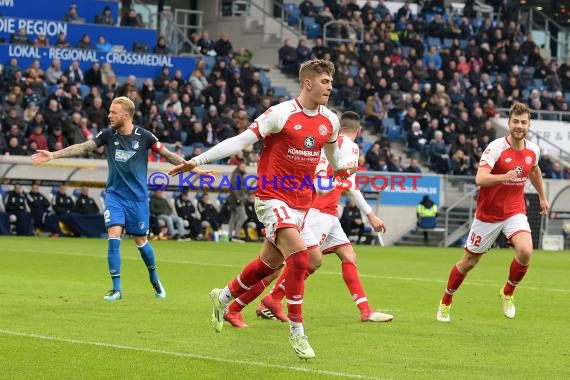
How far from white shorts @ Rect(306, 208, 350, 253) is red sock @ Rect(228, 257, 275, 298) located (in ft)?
6.19

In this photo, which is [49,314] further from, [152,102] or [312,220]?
[152,102]

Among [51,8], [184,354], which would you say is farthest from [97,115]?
[184,354]

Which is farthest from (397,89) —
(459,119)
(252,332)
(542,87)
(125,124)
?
(252,332)

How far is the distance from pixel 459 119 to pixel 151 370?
3422 cm

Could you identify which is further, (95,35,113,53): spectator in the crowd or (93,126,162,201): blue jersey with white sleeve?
(95,35,113,53): spectator in the crowd

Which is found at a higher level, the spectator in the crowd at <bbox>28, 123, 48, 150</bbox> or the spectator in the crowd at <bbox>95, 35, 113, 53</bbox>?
the spectator in the crowd at <bbox>95, 35, 113, 53</bbox>

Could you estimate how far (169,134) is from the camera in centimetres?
3416

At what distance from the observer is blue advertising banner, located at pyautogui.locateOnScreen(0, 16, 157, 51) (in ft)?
121

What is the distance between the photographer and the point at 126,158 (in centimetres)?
1413

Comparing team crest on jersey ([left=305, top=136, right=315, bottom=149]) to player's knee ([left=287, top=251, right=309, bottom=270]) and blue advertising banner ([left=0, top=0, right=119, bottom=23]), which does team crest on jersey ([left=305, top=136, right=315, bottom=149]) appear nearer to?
player's knee ([left=287, top=251, right=309, bottom=270])

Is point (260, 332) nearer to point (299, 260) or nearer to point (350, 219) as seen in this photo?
point (299, 260)

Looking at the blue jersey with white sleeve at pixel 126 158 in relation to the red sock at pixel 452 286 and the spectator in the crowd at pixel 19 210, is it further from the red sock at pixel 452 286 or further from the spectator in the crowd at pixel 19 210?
the spectator in the crowd at pixel 19 210

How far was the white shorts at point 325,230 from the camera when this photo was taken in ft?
42.0

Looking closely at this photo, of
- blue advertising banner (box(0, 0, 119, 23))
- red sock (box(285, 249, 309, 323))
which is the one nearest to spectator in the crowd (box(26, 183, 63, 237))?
blue advertising banner (box(0, 0, 119, 23))
